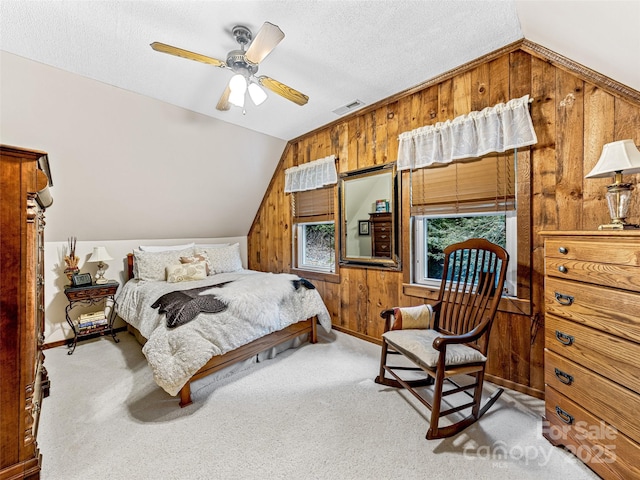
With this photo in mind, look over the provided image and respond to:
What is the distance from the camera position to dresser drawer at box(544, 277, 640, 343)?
1222 mm

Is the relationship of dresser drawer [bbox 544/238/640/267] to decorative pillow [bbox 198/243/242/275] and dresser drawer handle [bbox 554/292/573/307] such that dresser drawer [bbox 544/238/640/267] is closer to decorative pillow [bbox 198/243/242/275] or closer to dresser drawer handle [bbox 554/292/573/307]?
Answer: dresser drawer handle [bbox 554/292/573/307]

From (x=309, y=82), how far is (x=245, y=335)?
7.75 ft

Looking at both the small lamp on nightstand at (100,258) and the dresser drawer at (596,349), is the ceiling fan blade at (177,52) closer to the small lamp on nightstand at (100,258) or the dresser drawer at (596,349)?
the small lamp on nightstand at (100,258)

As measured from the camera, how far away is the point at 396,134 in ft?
9.31

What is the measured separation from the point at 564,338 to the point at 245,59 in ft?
8.60

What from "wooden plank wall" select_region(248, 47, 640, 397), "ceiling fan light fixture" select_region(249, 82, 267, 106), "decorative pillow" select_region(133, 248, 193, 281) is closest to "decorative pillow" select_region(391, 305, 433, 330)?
"wooden plank wall" select_region(248, 47, 640, 397)

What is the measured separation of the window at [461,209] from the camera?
2174mm

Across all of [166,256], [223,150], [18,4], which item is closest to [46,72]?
[18,4]

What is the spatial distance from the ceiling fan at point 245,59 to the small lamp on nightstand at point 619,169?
191cm

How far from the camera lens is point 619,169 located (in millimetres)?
1398

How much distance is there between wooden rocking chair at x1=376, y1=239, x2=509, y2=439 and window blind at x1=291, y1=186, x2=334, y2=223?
171 cm

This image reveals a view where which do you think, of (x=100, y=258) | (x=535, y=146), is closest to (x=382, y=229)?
(x=535, y=146)

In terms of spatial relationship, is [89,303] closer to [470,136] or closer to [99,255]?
[99,255]

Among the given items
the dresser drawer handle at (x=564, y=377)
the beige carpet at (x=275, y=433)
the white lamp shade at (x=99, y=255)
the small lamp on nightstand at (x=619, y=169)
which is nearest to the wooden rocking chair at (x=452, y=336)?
the beige carpet at (x=275, y=433)
